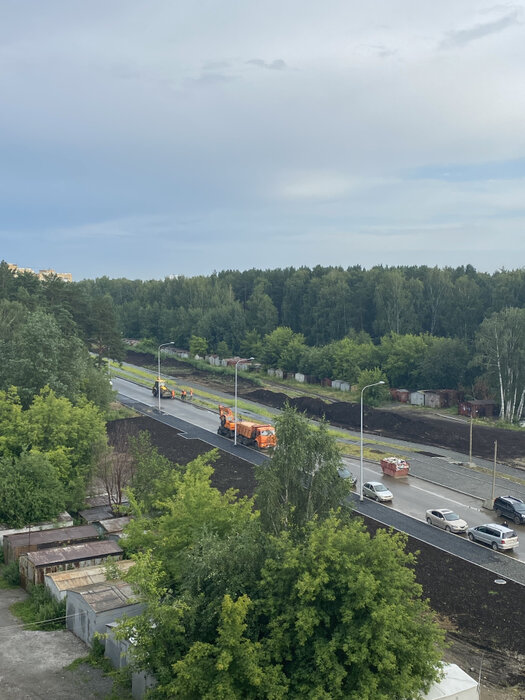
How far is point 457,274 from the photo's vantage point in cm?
11994

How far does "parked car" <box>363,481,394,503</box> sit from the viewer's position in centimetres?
4109

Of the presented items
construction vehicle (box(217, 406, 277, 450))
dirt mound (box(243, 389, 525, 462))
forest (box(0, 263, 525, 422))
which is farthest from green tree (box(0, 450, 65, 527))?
dirt mound (box(243, 389, 525, 462))

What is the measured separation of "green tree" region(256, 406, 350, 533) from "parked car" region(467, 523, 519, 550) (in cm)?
1360

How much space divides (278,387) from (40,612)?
69.6 meters

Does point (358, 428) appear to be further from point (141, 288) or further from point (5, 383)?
point (141, 288)

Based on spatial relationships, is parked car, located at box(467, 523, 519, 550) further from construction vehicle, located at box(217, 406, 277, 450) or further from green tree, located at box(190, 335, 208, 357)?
green tree, located at box(190, 335, 208, 357)

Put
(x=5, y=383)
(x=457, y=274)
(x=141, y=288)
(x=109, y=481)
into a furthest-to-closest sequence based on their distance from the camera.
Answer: (x=141, y=288)
(x=457, y=274)
(x=5, y=383)
(x=109, y=481)

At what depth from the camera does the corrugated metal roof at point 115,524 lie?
34.5 meters

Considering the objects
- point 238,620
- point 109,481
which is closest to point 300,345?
point 109,481

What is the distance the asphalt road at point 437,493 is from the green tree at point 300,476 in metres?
2.42

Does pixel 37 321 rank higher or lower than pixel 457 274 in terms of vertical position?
lower

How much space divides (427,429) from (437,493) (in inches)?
771

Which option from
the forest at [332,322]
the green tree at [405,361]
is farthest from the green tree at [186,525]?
the green tree at [405,361]

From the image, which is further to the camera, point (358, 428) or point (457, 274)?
point (457, 274)
